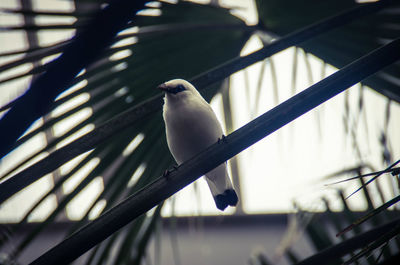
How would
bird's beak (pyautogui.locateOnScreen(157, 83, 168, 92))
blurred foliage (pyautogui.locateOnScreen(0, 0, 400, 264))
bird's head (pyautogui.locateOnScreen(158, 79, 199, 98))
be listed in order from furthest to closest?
bird's head (pyautogui.locateOnScreen(158, 79, 199, 98)) < bird's beak (pyautogui.locateOnScreen(157, 83, 168, 92)) < blurred foliage (pyautogui.locateOnScreen(0, 0, 400, 264))

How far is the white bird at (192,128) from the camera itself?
1.19 m

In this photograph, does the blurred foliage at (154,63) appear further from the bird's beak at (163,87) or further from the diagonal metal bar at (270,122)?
the diagonal metal bar at (270,122)

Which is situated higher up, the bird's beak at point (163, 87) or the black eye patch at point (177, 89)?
the bird's beak at point (163, 87)

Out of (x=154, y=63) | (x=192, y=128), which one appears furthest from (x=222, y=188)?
(x=154, y=63)

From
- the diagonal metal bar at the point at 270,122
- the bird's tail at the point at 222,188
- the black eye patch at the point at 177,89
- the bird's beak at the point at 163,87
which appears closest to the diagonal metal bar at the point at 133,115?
the diagonal metal bar at the point at 270,122

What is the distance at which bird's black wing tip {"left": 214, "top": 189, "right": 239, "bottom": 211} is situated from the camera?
1.28 m

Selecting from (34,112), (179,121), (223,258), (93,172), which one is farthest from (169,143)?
(223,258)

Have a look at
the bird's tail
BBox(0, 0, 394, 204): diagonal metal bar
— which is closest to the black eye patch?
the bird's tail

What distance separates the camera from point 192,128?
1.23m

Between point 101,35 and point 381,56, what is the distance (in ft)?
1.46

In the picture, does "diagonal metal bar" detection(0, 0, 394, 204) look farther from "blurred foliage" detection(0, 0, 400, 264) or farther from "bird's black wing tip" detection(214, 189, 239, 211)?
"bird's black wing tip" detection(214, 189, 239, 211)

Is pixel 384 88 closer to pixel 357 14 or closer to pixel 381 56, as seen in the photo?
pixel 357 14

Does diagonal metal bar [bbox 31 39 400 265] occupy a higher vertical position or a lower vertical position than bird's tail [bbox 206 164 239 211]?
higher

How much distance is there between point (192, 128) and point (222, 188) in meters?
0.21
